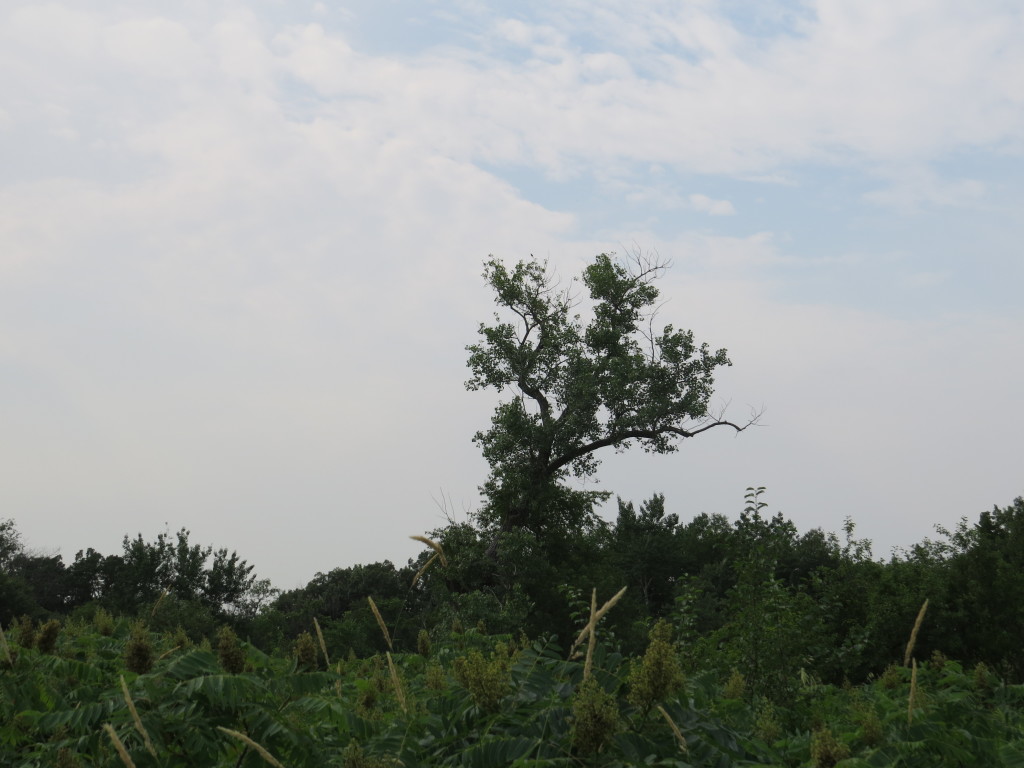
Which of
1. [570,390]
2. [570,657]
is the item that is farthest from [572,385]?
[570,657]

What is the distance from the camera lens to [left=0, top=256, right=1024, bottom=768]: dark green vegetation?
464 centimetres

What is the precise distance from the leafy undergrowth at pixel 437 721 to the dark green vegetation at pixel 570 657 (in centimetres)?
2

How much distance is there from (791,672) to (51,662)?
29.5 feet

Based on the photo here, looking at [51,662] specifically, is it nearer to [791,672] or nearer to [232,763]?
[232,763]

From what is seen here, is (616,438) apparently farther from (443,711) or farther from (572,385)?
(443,711)

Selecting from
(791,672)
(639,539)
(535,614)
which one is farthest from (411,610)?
(791,672)

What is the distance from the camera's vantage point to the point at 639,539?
82.6 m

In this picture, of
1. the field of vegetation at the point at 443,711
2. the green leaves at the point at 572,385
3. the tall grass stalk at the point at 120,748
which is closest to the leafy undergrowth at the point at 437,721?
the field of vegetation at the point at 443,711

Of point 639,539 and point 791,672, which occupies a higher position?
point 639,539

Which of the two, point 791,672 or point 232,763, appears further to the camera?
point 791,672

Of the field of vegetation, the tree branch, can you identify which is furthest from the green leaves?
the field of vegetation

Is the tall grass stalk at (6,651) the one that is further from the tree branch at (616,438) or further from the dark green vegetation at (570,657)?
the tree branch at (616,438)

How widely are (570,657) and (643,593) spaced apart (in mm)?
75355

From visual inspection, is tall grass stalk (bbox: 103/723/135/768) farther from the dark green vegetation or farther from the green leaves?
the green leaves
